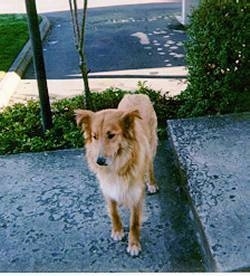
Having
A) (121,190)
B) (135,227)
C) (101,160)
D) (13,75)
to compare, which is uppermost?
(101,160)

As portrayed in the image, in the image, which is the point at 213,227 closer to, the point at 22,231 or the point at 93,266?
the point at 93,266

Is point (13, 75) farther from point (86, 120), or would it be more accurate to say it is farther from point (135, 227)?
point (135, 227)

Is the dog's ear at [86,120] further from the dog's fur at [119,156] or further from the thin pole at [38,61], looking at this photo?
the thin pole at [38,61]

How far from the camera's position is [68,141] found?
17.1 feet

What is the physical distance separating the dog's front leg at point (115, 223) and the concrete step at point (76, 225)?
47 millimetres

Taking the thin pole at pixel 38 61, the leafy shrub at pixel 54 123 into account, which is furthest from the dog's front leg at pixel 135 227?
the thin pole at pixel 38 61

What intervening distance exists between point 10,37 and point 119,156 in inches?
309

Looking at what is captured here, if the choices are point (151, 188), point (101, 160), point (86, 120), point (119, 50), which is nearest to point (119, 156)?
point (101, 160)

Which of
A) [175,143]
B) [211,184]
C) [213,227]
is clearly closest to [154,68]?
[175,143]

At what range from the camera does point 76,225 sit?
3.74 m

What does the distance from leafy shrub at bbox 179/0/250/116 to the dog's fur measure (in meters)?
1.62

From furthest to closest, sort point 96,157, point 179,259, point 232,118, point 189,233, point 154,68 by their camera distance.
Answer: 1. point 154,68
2. point 232,118
3. point 189,233
4. point 179,259
5. point 96,157

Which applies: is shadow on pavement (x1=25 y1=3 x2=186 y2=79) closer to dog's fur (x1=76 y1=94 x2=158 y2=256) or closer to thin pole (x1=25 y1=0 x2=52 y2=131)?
thin pole (x1=25 y1=0 x2=52 y2=131)

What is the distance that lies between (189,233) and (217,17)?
2.53 metres
